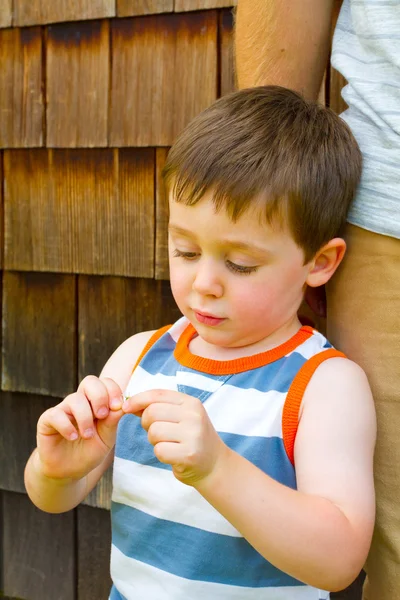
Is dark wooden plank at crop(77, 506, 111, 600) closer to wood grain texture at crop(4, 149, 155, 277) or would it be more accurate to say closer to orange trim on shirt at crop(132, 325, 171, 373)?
wood grain texture at crop(4, 149, 155, 277)

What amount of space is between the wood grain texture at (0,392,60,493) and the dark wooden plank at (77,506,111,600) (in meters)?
0.23

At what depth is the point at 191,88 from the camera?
1.86m

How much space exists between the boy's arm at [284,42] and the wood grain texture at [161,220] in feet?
1.56

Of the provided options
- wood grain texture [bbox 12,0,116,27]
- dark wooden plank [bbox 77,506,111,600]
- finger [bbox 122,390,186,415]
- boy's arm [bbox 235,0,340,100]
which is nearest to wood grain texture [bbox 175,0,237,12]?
wood grain texture [bbox 12,0,116,27]

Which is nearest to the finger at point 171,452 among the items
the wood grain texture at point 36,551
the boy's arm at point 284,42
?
the boy's arm at point 284,42

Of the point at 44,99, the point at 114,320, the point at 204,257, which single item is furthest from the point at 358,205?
the point at 44,99

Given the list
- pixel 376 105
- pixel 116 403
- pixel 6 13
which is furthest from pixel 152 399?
pixel 6 13

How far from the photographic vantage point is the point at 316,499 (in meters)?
1.09

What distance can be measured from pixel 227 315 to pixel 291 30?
1.86 ft

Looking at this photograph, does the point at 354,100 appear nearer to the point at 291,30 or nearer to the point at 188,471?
the point at 291,30

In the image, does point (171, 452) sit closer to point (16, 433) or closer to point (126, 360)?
point (126, 360)

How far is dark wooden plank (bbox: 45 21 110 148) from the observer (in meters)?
1.99

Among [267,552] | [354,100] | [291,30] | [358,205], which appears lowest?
[267,552]

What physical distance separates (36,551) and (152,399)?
5.05 ft
